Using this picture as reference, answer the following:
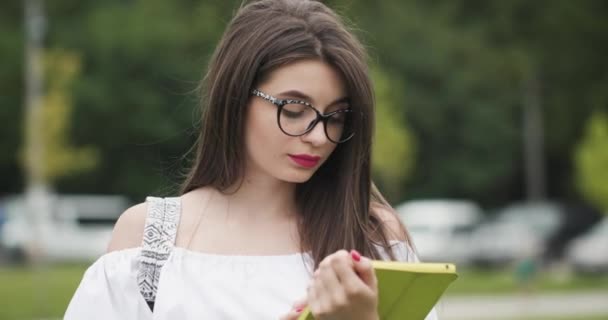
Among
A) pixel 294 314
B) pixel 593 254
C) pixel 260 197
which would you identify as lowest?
pixel 294 314

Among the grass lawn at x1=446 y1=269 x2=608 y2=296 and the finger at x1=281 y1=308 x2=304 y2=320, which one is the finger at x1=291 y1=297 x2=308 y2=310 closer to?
the finger at x1=281 y1=308 x2=304 y2=320

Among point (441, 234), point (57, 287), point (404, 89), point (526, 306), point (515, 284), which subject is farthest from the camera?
point (404, 89)

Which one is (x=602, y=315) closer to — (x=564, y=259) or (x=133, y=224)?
(x=133, y=224)

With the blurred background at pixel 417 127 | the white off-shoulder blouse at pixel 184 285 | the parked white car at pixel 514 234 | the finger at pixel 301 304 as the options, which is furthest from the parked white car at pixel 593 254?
the finger at pixel 301 304

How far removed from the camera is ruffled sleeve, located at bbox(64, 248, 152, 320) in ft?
7.34

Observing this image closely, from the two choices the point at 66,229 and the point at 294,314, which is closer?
the point at 294,314

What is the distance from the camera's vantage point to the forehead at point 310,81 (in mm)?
2219

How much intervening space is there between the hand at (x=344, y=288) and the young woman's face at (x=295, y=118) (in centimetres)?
49

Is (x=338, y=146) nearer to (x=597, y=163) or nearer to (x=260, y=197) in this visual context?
(x=260, y=197)

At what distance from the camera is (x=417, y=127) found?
36.0 meters

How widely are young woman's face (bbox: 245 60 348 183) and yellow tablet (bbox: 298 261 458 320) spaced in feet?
1.39

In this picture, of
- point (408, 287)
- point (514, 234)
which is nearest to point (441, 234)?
point (514, 234)

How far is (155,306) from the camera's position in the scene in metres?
2.21

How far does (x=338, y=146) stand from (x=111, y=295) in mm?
574
